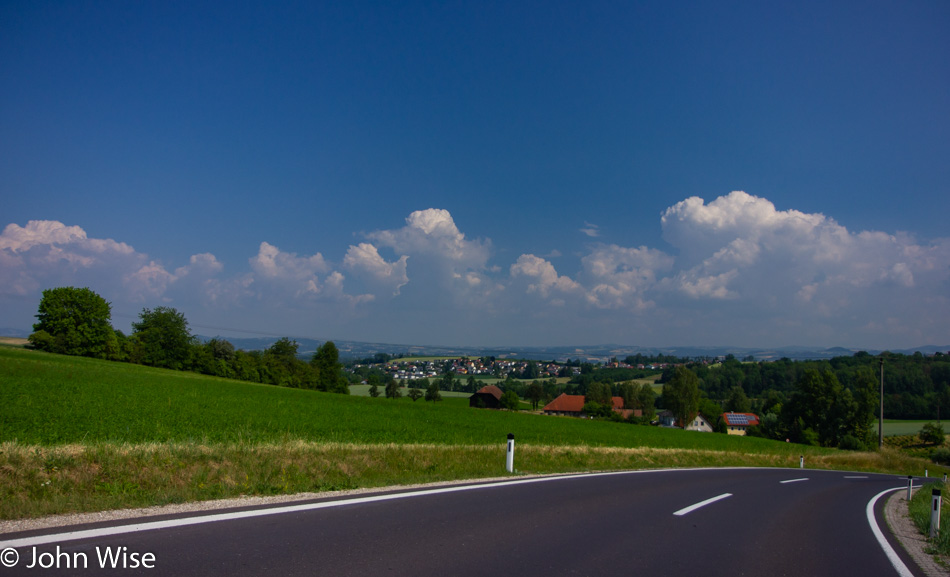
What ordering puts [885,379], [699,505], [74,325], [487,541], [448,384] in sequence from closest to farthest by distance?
[487,541] < [699,505] < [74,325] < [885,379] < [448,384]

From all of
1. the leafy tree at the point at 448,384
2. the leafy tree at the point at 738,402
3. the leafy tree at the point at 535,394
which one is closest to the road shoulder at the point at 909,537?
the leafy tree at the point at 535,394

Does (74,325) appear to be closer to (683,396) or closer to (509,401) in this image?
(509,401)

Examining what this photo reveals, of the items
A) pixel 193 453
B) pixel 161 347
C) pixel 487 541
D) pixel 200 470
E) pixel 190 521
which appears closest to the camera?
pixel 190 521

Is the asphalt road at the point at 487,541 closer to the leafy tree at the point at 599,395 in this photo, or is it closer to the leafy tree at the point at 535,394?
the leafy tree at the point at 599,395

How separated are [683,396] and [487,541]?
283 feet

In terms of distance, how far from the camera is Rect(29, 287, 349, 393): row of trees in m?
61.6

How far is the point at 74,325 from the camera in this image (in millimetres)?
61906

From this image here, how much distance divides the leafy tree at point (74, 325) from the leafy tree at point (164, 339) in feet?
21.9

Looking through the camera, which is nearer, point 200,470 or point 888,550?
point 888,550

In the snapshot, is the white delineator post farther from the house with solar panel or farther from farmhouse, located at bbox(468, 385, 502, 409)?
the house with solar panel

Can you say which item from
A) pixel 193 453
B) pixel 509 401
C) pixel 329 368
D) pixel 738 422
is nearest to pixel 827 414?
pixel 738 422

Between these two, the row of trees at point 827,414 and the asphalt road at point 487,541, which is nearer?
the asphalt road at point 487,541

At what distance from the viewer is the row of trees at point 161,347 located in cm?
6156

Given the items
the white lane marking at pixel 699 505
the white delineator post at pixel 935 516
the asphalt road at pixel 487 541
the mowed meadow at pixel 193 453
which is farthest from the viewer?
the white lane marking at pixel 699 505
